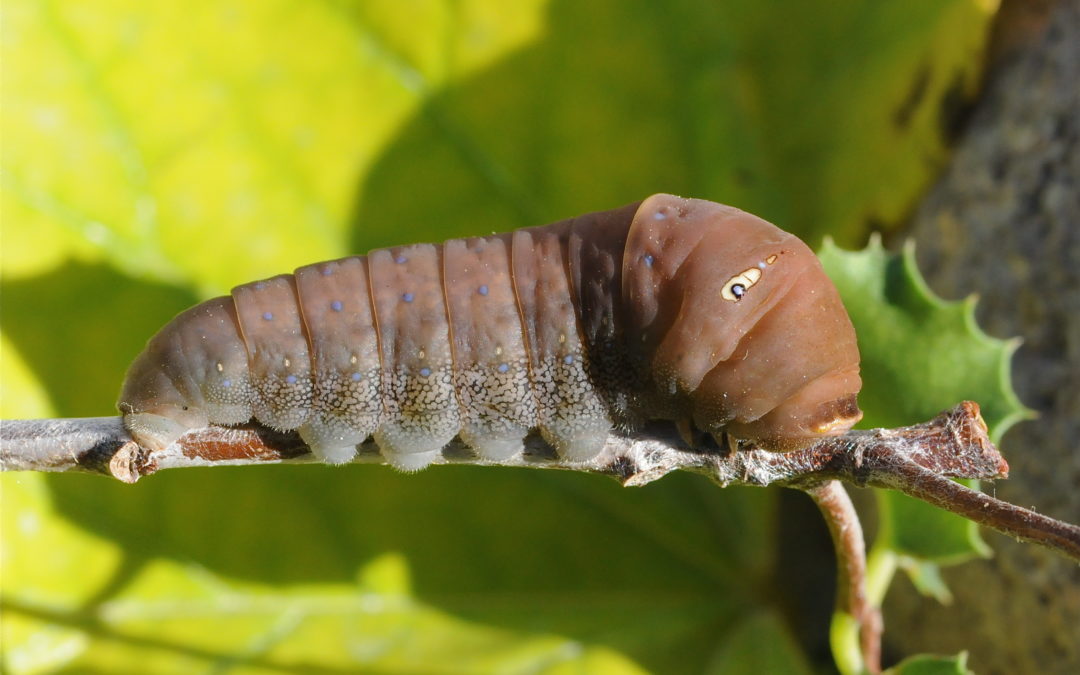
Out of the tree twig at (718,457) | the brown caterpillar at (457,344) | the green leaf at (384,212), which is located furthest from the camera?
the green leaf at (384,212)

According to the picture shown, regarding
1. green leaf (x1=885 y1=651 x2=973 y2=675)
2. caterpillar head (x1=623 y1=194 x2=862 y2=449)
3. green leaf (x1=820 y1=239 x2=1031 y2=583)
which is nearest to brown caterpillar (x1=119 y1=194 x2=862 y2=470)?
caterpillar head (x1=623 y1=194 x2=862 y2=449)

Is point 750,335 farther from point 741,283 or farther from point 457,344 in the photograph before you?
point 457,344

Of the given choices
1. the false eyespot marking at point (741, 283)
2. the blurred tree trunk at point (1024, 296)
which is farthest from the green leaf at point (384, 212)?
the false eyespot marking at point (741, 283)

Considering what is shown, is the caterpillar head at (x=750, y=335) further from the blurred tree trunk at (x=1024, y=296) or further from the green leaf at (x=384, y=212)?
the green leaf at (x=384, y=212)

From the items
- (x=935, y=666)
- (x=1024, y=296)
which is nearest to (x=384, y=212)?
(x=1024, y=296)

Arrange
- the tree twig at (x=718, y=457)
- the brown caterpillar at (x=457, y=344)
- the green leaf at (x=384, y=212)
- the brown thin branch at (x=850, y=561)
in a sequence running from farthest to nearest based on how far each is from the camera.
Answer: the green leaf at (x=384, y=212) < the brown caterpillar at (x=457, y=344) < the brown thin branch at (x=850, y=561) < the tree twig at (x=718, y=457)

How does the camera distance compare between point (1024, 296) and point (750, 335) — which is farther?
point (1024, 296)
